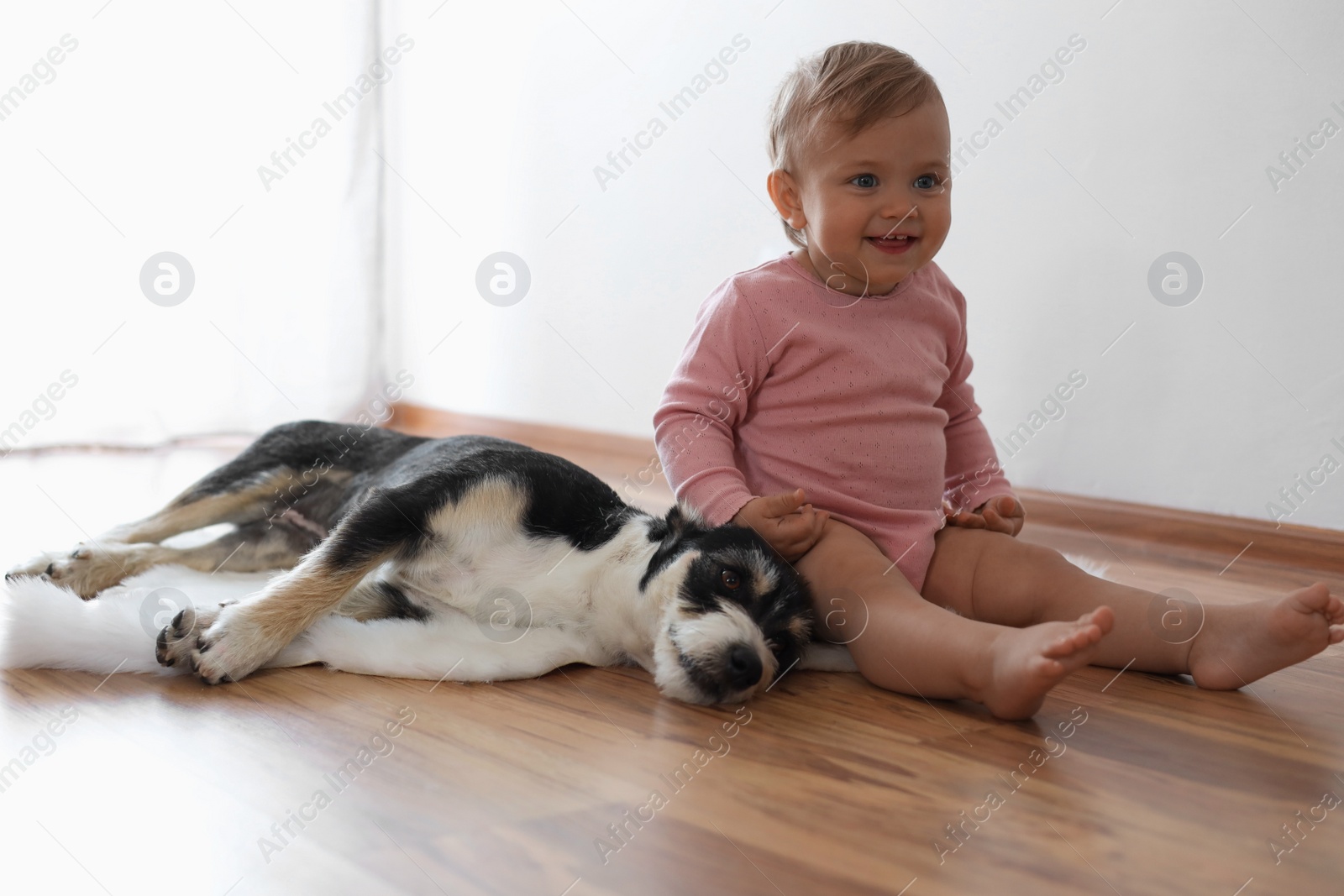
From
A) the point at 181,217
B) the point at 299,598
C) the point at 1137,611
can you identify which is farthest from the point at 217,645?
the point at 181,217

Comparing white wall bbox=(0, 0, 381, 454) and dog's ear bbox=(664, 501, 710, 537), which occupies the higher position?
white wall bbox=(0, 0, 381, 454)

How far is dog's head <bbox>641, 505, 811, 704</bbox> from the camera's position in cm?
138

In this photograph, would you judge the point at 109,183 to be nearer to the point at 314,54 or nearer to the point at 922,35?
the point at 314,54

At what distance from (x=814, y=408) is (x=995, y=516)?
399 millimetres

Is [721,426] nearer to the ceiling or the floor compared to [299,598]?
nearer to the ceiling

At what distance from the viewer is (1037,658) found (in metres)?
1.24

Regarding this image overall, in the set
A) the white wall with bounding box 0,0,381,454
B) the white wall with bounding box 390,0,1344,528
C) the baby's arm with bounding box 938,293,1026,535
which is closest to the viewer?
the baby's arm with bounding box 938,293,1026,535

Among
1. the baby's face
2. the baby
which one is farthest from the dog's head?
the baby's face

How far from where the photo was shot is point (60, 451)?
312cm

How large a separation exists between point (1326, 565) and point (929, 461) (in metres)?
1.30

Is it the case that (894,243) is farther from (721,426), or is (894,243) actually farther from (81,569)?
(81,569)

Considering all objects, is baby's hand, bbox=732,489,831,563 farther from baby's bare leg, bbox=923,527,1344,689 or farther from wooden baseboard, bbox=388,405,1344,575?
wooden baseboard, bbox=388,405,1344,575

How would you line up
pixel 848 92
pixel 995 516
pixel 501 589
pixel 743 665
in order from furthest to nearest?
pixel 995 516, pixel 848 92, pixel 501 589, pixel 743 665

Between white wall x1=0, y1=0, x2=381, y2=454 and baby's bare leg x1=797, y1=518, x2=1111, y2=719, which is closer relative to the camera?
Result: baby's bare leg x1=797, y1=518, x2=1111, y2=719
